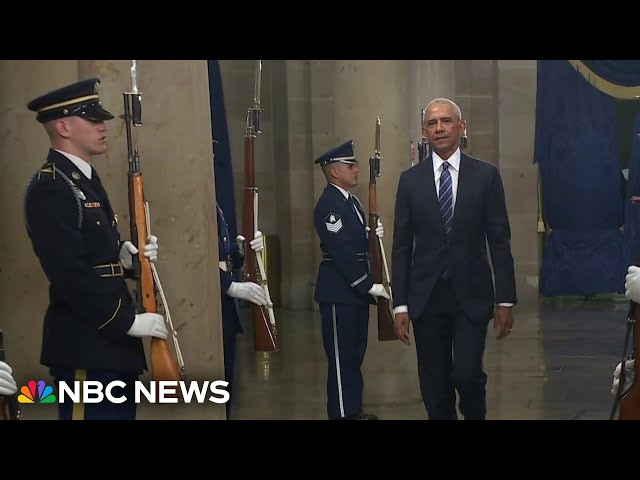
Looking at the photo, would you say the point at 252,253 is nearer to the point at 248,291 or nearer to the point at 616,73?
the point at 248,291

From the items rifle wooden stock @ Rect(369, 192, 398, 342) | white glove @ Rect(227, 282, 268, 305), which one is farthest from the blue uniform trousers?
white glove @ Rect(227, 282, 268, 305)

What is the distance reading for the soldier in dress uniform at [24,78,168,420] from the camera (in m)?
4.03

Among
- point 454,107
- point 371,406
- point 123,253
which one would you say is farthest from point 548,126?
point 123,253

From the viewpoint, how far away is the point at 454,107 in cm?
490

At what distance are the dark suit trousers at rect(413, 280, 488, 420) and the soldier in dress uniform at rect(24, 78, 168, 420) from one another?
1273 mm

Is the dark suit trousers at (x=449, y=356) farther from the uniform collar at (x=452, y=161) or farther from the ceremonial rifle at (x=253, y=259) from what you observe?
the ceremonial rifle at (x=253, y=259)

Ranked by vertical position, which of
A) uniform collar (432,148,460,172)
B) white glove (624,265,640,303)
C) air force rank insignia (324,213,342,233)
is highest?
uniform collar (432,148,460,172)

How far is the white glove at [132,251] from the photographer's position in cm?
425

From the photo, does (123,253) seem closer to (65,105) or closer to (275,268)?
(65,105)

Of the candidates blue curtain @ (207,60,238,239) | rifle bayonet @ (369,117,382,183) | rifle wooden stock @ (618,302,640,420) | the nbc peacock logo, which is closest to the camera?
rifle wooden stock @ (618,302,640,420)

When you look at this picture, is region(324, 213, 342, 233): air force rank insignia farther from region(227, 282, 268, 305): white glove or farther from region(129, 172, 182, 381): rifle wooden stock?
region(129, 172, 182, 381): rifle wooden stock

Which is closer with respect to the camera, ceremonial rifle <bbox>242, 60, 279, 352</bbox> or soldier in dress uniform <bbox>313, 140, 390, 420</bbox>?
ceremonial rifle <bbox>242, 60, 279, 352</bbox>

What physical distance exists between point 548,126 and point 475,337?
6.69 meters

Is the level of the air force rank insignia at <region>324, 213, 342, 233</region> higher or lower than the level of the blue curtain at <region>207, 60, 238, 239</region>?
lower
